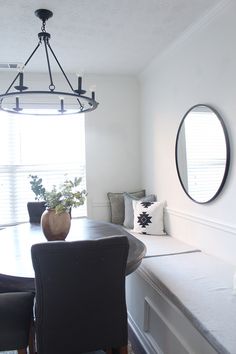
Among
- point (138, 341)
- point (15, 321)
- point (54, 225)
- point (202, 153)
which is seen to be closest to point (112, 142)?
point (202, 153)

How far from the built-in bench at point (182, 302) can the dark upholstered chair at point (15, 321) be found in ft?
2.76

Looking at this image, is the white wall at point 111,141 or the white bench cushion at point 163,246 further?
the white wall at point 111,141

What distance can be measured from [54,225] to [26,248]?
0.24 m

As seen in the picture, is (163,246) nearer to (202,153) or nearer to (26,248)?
(202,153)

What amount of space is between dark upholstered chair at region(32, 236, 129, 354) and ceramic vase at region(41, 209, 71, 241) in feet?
2.47

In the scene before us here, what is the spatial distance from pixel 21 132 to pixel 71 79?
0.90m

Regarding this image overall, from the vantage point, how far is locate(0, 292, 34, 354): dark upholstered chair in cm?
170

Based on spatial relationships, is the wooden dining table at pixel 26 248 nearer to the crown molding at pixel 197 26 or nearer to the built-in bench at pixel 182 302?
the built-in bench at pixel 182 302

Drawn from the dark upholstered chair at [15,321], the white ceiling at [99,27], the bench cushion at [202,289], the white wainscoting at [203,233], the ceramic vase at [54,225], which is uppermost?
the white ceiling at [99,27]

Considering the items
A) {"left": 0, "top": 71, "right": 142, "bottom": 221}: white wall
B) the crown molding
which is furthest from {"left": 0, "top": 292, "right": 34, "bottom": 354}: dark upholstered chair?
the crown molding

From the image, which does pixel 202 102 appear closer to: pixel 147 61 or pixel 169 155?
pixel 169 155

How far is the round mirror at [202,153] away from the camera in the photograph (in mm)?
2387

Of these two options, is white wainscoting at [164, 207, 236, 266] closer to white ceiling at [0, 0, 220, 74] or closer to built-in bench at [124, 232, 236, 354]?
→ built-in bench at [124, 232, 236, 354]

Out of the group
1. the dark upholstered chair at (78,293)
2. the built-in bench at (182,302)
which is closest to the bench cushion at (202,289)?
the built-in bench at (182,302)
